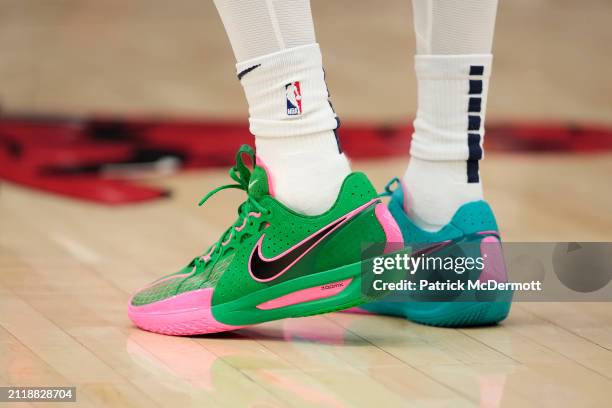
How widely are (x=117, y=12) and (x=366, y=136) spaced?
2.17 metres

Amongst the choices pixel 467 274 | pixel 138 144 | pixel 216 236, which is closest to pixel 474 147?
pixel 467 274

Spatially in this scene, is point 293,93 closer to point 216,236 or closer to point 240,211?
point 240,211

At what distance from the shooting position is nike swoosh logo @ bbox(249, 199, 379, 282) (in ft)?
3.83

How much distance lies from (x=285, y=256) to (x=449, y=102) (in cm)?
29

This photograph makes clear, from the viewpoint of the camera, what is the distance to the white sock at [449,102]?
4.13 ft

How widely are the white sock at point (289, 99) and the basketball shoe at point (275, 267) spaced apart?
2 cm

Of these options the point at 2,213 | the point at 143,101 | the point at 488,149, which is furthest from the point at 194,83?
the point at 2,213

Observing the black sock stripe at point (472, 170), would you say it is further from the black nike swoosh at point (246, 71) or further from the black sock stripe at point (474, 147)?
the black nike swoosh at point (246, 71)

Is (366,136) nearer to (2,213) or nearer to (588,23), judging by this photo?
(2,213)

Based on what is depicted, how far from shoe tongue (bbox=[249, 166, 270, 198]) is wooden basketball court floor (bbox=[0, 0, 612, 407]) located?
17 centimetres

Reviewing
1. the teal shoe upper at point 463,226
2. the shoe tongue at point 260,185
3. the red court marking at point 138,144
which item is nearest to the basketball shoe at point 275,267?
the shoe tongue at point 260,185

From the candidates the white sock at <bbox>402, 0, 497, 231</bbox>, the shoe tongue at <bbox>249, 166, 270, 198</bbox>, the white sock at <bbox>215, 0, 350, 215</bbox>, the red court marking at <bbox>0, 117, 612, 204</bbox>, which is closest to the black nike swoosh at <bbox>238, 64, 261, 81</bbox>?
the white sock at <bbox>215, 0, 350, 215</bbox>

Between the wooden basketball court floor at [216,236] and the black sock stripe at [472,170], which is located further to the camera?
the black sock stripe at [472,170]

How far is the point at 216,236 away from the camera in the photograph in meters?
1.78
